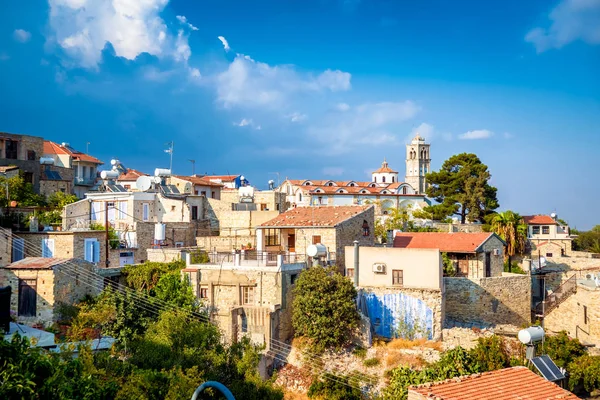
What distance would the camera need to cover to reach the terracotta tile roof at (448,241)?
35312 millimetres

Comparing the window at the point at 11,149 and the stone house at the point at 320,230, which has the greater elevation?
the window at the point at 11,149

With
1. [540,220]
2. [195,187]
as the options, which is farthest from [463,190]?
[195,187]

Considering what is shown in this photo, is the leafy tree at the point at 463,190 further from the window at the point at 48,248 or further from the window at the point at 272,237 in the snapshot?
the window at the point at 48,248

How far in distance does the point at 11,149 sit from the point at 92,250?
18.0m

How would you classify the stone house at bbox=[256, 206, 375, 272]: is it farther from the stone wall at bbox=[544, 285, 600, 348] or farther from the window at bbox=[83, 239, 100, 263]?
the stone wall at bbox=[544, 285, 600, 348]

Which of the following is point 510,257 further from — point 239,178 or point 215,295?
point 239,178

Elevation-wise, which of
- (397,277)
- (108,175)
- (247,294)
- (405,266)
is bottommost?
(247,294)

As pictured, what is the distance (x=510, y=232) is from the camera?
44750 millimetres

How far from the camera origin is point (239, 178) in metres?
64.1

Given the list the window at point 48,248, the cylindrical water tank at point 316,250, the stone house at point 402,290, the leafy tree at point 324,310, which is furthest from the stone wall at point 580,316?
the window at point 48,248

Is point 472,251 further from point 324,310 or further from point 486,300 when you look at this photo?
point 324,310

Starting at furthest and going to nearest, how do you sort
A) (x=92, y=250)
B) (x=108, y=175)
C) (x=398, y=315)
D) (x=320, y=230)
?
1. (x=108, y=175)
2. (x=320, y=230)
3. (x=92, y=250)
4. (x=398, y=315)

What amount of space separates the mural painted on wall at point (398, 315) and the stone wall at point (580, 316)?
870cm

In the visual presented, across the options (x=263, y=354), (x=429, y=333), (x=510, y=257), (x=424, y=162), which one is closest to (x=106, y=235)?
(x=263, y=354)
